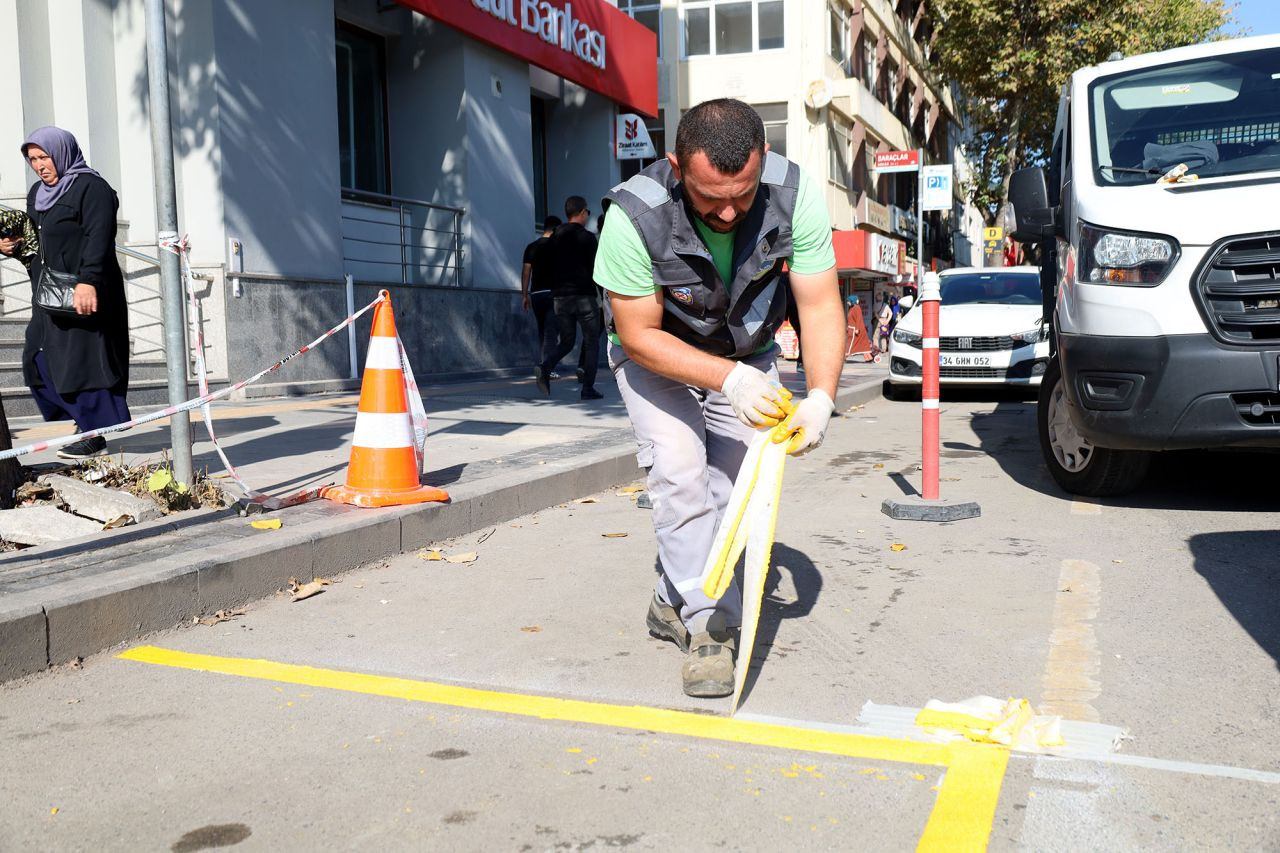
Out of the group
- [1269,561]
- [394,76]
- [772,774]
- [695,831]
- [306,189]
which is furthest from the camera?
[394,76]

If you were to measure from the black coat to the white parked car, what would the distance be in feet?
27.2

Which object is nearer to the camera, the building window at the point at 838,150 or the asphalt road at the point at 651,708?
the asphalt road at the point at 651,708

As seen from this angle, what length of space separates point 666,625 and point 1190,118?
Answer: 4231 millimetres

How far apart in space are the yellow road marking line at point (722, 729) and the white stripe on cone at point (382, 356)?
1.91 m

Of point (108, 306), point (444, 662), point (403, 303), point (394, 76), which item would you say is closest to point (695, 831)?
point (444, 662)

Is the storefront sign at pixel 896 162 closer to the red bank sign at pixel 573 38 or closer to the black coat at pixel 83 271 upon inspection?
the red bank sign at pixel 573 38

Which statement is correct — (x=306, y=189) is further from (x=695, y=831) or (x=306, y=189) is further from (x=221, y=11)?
(x=695, y=831)

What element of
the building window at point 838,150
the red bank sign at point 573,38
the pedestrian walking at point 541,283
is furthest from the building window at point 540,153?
the building window at point 838,150

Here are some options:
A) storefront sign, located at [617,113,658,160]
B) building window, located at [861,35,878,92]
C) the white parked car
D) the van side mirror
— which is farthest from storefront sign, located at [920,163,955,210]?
building window, located at [861,35,878,92]

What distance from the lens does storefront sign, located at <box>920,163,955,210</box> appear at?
2034 cm

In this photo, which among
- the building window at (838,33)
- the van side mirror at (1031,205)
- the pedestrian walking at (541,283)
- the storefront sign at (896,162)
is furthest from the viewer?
the building window at (838,33)

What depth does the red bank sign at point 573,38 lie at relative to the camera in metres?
15.2

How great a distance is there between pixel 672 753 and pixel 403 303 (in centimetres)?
1159

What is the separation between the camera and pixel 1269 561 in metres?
4.77
